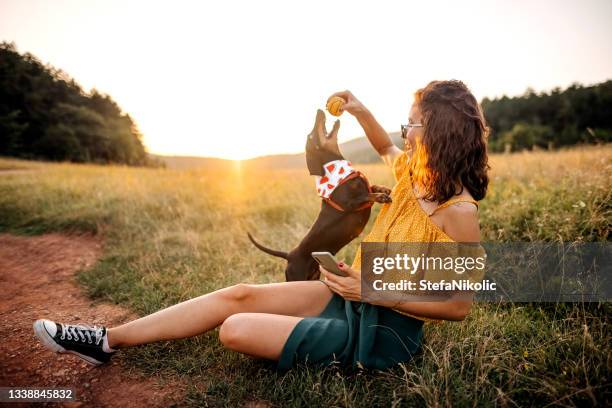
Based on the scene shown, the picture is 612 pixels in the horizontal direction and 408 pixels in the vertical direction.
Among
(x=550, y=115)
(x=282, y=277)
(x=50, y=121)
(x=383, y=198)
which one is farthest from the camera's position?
(x=550, y=115)

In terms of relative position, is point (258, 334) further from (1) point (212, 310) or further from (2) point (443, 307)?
(2) point (443, 307)

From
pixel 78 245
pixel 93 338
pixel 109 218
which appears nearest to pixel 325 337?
pixel 93 338

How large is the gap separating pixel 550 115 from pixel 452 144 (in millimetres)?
37433

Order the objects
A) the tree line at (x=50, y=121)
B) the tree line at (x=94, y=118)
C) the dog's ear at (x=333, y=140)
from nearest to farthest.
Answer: the dog's ear at (x=333, y=140) < the tree line at (x=50, y=121) < the tree line at (x=94, y=118)

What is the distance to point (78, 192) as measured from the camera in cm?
655

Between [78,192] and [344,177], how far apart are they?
20.2ft

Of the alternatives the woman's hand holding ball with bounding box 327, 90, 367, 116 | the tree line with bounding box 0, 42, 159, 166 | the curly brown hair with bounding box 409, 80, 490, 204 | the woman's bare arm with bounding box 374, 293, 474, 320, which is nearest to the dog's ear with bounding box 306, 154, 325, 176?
the woman's hand holding ball with bounding box 327, 90, 367, 116

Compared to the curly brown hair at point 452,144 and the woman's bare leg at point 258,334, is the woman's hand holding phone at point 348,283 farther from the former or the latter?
the curly brown hair at point 452,144

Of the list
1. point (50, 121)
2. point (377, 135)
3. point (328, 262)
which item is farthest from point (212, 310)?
point (50, 121)

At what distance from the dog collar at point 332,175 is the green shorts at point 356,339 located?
3.36 feet

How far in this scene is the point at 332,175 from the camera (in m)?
2.69

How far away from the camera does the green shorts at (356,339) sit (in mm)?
1814

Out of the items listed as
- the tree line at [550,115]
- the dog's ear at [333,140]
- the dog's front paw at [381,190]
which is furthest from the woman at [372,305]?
the tree line at [550,115]

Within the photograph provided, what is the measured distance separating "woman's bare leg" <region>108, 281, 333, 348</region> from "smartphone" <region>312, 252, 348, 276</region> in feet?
0.85
